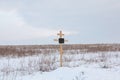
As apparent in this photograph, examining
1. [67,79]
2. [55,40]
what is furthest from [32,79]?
[55,40]

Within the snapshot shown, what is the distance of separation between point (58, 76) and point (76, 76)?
70cm

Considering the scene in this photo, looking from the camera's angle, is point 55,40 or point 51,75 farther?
point 55,40

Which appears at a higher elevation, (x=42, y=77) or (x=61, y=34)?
(x=61, y=34)

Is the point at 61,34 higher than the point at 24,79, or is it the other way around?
the point at 61,34

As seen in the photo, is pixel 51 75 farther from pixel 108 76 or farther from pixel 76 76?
pixel 108 76

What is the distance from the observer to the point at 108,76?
9.62 m

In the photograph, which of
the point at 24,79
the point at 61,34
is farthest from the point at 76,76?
the point at 61,34

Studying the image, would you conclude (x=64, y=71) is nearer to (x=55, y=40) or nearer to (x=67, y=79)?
(x=67, y=79)

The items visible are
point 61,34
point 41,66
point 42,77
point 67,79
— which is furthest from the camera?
point 41,66

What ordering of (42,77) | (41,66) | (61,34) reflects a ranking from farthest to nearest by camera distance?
1. (41,66)
2. (61,34)
3. (42,77)

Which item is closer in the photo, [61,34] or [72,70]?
[72,70]

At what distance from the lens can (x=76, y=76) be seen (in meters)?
9.48

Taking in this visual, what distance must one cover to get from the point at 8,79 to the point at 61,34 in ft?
11.7

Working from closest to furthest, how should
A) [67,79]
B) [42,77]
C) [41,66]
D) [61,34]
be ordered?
[67,79], [42,77], [61,34], [41,66]
